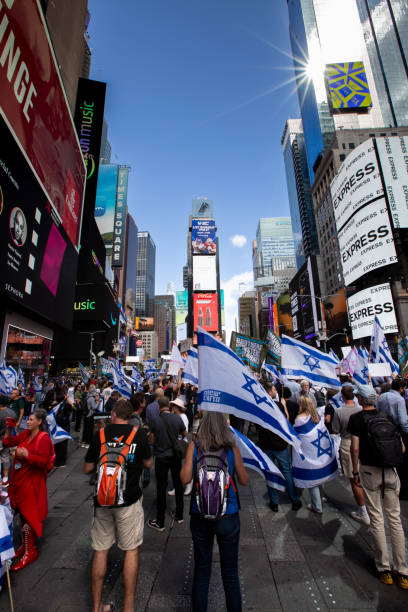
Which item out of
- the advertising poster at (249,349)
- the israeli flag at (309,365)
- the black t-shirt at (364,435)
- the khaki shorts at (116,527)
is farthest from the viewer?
the advertising poster at (249,349)

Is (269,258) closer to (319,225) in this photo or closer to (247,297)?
(247,297)

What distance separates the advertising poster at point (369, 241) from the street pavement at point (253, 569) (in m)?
36.7

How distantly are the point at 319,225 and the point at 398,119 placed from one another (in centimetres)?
3920

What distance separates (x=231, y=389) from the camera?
3320 mm

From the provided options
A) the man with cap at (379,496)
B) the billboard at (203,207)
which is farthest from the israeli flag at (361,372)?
the billboard at (203,207)

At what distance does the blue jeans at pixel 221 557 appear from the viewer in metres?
2.45

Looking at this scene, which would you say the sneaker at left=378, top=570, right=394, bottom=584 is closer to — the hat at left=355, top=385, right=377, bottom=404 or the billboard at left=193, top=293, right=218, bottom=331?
the hat at left=355, top=385, right=377, bottom=404

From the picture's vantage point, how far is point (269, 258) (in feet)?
583

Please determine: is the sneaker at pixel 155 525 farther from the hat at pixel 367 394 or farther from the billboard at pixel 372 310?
the billboard at pixel 372 310

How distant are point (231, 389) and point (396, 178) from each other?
4367cm

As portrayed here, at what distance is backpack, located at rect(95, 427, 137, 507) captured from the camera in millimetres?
2762

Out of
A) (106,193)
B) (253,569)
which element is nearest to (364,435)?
(253,569)

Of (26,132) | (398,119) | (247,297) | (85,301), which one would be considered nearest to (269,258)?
(247,297)

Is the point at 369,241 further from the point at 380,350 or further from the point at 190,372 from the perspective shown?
the point at 190,372
